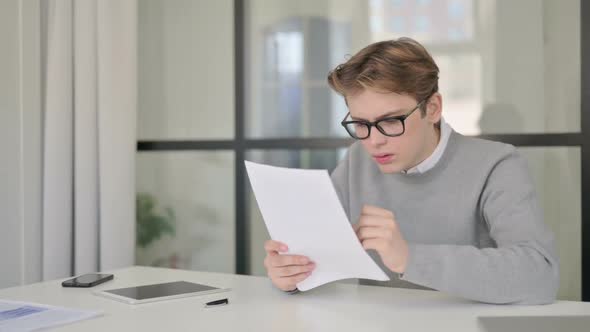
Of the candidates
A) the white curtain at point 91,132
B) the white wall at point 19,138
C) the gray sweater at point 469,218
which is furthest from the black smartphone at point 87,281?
the white wall at point 19,138

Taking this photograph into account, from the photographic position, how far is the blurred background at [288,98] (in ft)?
8.87

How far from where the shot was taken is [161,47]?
10.8ft

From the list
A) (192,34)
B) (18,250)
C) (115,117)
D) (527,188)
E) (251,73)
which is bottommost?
(18,250)

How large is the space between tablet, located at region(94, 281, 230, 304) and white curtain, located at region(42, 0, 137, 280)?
147cm

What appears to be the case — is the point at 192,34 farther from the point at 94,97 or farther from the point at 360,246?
the point at 360,246

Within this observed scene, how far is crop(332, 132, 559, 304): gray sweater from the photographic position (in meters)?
1.41

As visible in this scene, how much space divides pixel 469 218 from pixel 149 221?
1.97 m

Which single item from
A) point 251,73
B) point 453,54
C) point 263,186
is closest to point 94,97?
point 251,73

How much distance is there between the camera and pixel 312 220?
135 cm

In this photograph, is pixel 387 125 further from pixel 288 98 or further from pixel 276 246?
pixel 288 98

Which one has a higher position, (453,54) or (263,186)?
(453,54)

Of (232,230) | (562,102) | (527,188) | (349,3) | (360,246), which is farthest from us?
(232,230)

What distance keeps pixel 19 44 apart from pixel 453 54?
1.95 meters

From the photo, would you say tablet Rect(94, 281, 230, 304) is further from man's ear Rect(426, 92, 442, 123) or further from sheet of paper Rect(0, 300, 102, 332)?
man's ear Rect(426, 92, 442, 123)
